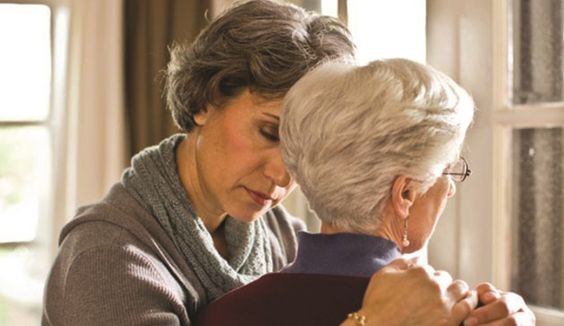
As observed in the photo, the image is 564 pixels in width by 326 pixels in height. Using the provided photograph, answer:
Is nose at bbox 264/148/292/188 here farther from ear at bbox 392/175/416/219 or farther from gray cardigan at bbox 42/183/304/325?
ear at bbox 392/175/416/219

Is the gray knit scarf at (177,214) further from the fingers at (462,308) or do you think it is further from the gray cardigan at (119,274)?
the fingers at (462,308)

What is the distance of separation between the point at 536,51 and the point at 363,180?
3.05 ft

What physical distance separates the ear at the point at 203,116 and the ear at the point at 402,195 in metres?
0.64

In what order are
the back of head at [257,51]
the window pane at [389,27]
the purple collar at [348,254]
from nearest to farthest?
the purple collar at [348,254] < the back of head at [257,51] < the window pane at [389,27]

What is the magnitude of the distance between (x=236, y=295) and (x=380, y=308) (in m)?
0.31

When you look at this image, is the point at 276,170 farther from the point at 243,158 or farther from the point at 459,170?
the point at 459,170

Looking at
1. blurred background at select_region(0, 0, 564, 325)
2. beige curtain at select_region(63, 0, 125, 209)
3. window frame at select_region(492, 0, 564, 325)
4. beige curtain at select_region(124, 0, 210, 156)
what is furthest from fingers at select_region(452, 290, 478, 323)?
beige curtain at select_region(63, 0, 125, 209)

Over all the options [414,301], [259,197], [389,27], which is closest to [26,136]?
[389,27]

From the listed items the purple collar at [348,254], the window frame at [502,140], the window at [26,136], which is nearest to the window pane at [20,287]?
the window at [26,136]

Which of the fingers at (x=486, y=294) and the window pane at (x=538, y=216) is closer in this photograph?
the fingers at (x=486, y=294)

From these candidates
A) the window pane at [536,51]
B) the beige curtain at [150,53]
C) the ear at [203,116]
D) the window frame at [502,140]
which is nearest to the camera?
the ear at [203,116]

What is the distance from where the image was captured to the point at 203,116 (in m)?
2.09

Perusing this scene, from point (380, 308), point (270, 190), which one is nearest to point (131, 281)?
point (270, 190)

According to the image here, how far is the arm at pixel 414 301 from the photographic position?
145 cm
